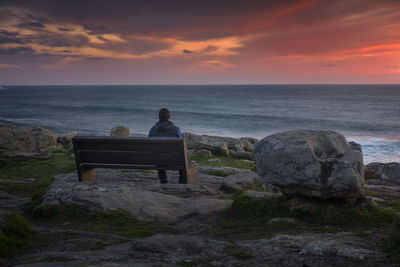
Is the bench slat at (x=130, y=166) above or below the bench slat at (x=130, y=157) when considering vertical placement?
below

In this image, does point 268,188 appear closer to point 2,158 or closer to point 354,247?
point 354,247

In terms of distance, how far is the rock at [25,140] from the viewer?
1419cm

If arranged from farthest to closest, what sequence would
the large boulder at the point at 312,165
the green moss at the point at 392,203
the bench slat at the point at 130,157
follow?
the bench slat at the point at 130,157 → the green moss at the point at 392,203 → the large boulder at the point at 312,165

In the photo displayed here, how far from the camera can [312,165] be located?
4.70m

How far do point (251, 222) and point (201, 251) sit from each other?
164cm

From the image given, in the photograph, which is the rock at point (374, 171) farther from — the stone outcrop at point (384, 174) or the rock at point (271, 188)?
the rock at point (271, 188)

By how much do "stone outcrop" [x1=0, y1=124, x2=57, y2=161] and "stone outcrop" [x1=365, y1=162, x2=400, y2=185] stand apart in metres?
12.8

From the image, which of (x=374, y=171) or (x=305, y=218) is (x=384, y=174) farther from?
(x=305, y=218)

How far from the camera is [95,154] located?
283 inches

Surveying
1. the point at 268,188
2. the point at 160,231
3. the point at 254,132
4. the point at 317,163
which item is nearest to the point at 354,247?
the point at 317,163

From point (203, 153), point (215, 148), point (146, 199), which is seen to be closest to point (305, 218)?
point (146, 199)

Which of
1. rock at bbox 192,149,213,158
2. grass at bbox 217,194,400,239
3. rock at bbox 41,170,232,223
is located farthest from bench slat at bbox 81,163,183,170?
rock at bbox 192,149,213,158

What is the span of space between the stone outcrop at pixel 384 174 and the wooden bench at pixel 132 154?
7.26 meters

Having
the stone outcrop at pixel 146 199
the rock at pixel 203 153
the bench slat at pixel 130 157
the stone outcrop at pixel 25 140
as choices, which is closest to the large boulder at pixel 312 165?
the stone outcrop at pixel 146 199
